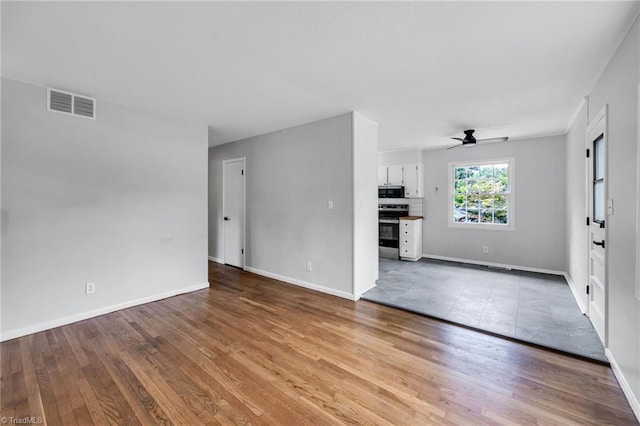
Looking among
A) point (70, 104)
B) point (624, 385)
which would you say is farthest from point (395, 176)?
point (70, 104)

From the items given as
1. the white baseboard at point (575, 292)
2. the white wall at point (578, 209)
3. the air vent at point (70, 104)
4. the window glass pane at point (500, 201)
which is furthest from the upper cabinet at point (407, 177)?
the air vent at point (70, 104)

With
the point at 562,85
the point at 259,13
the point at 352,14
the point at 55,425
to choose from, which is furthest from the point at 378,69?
the point at 55,425

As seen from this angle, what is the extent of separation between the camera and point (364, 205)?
151 inches

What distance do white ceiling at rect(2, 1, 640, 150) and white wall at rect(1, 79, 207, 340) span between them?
37 cm

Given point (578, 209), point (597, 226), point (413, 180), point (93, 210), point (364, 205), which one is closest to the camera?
point (597, 226)

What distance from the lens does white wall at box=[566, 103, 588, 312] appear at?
3.17 meters

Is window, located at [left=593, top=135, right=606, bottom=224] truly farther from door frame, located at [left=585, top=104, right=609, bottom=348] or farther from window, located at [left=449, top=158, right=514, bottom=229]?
window, located at [left=449, top=158, right=514, bottom=229]

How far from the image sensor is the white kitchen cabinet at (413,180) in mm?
6035

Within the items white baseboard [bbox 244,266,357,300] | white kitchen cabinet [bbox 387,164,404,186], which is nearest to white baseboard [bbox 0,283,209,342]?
white baseboard [bbox 244,266,357,300]

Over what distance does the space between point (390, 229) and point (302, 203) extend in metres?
2.77

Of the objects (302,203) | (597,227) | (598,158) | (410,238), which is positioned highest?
(598,158)

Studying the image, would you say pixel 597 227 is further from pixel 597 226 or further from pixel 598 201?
pixel 598 201

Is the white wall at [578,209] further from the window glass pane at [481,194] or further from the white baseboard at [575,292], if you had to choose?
the window glass pane at [481,194]

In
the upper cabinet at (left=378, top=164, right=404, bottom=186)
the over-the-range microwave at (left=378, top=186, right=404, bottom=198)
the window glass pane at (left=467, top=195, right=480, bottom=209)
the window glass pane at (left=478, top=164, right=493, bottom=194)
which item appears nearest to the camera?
the window glass pane at (left=478, top=164, right=493, bottom=194)
